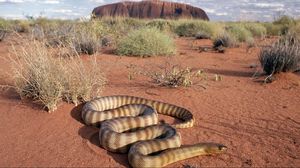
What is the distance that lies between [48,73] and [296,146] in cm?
414

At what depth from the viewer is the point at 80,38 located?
1302 centimetres

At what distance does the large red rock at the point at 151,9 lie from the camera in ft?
224

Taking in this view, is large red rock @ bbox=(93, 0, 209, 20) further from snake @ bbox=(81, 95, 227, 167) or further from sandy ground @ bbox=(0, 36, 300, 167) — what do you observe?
snake @ bbox=(81, 95, 227, 167)

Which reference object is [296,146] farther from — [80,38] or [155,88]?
[80,38]

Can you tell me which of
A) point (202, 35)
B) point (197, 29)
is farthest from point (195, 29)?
point (202, 35)

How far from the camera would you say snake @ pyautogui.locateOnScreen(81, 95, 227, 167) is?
459cm

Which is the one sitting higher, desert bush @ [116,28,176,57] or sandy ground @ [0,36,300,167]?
desert bush @ [116,28,176,57]

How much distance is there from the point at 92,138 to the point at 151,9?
6586 cm

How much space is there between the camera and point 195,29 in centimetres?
2436

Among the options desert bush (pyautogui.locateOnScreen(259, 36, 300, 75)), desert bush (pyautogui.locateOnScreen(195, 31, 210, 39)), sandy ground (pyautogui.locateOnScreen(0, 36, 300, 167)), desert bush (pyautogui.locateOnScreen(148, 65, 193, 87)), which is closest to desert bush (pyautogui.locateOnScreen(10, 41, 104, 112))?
sandy ground (pyautogui.locateOnScreen(0, 36, 300, 167))

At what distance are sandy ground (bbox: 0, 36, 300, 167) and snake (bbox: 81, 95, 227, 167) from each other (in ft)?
0.41

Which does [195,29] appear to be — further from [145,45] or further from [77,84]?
[77,84]

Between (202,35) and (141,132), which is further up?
(202,35)

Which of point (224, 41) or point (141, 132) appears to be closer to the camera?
point (141, 132)
